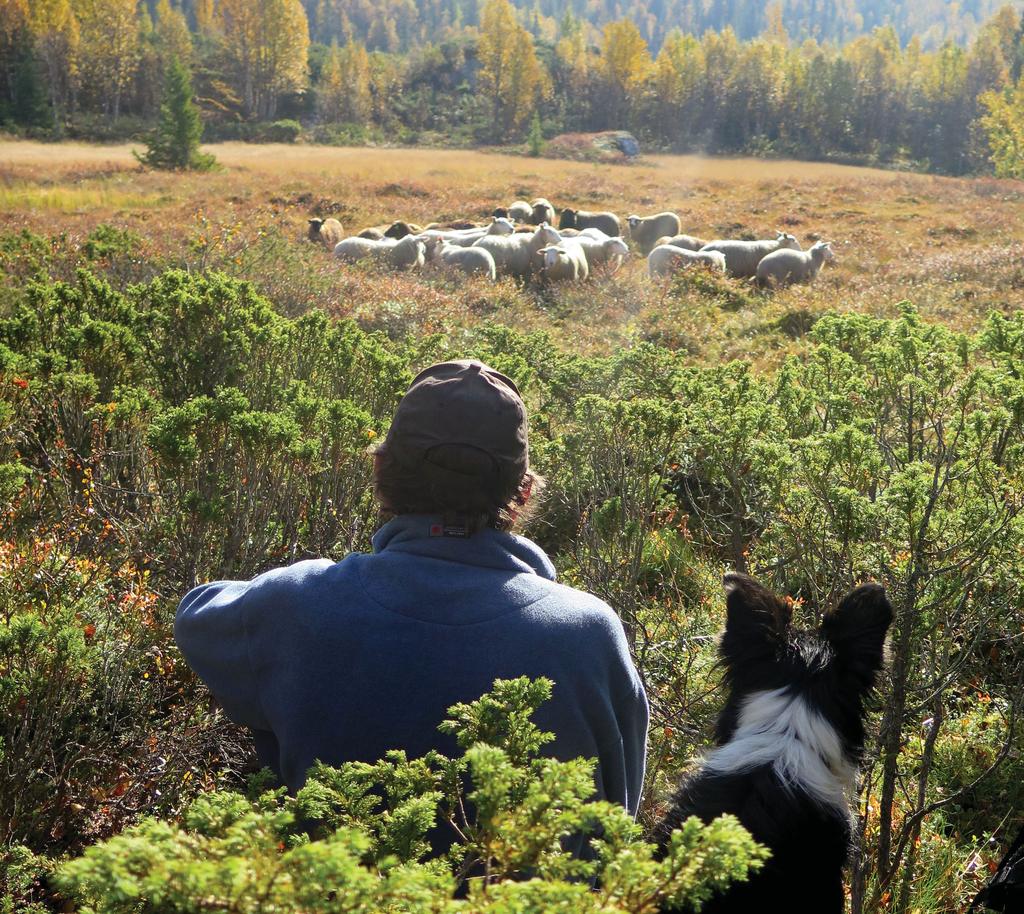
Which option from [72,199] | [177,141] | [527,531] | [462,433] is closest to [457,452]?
[462,433]

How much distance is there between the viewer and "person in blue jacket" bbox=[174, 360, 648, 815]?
214cm

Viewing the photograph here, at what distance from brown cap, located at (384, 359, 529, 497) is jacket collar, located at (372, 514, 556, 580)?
0.13 m

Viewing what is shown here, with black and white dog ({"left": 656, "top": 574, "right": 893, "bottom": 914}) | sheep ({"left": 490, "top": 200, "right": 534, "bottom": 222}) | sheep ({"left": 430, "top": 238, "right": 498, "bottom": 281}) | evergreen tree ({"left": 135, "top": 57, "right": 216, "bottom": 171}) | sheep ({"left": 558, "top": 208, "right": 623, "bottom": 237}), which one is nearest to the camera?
black and white dog ({"left": 656, "top": 574, "right": 893, "bottom": 914})

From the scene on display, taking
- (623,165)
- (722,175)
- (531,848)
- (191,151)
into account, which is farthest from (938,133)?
(531,848)

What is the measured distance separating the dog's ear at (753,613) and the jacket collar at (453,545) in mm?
644

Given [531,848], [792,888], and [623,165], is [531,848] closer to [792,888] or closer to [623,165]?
[792,888]

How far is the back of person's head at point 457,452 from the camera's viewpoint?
237 centimetres

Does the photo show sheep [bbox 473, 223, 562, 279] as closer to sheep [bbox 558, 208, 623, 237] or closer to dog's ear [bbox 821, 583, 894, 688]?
sheep [bbox 558, 208, 623, 237]

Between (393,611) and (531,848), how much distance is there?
91cm

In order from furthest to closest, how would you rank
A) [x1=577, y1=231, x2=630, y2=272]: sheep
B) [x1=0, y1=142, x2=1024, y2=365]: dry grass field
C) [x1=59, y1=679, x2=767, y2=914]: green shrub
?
[x1=577, y1=231, x2=630, y2=272]: sheep < [x1=0, y1=142, x2=1024, y2=365]: dry grass field < [x1=59, y1=679, x2=767, y2=914]: green shrub

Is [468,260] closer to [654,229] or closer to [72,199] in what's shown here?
[654,229]

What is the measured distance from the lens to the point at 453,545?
7.54ft

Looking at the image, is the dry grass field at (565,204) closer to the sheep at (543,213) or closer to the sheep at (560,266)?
the sheep at (560,266)

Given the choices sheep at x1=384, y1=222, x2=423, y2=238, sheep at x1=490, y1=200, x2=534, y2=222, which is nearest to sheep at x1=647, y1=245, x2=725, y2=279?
sheep at x1=384, y1=222, x2=423, y2=238
